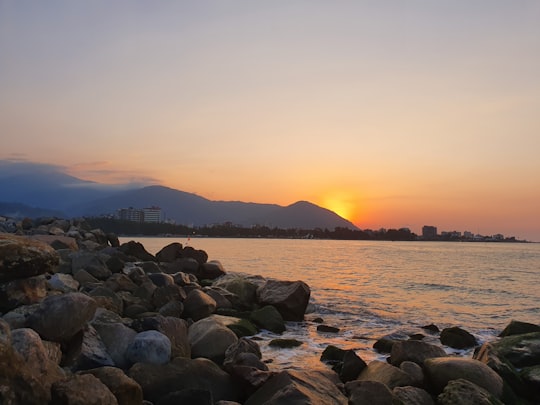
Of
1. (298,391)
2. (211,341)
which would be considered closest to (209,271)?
(211,341)

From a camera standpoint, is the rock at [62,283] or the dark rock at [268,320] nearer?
the rock at [62,283]

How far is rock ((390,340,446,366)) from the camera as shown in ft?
29.8

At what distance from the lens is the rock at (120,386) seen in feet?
18.4

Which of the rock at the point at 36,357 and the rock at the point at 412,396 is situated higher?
the rock at the point at 36,357

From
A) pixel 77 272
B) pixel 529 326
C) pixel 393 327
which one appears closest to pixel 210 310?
pixel 77 272

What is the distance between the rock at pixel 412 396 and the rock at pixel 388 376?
1.17 feet

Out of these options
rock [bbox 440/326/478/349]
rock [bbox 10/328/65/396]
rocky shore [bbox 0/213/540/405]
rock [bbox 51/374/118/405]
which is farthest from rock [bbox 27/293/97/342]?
rock [bbox 440/326/478/349]

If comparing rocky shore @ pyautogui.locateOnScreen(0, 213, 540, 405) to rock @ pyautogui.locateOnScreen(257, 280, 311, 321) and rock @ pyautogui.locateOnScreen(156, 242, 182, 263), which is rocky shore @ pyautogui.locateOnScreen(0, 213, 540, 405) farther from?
rock @ pyautogui.locateOnScreen(156, 242, 182, 263)


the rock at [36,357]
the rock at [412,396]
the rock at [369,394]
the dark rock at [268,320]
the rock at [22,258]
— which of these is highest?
the rock at [22,258]

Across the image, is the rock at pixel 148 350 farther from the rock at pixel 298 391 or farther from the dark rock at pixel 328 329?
the dark rock at pixel 328 329

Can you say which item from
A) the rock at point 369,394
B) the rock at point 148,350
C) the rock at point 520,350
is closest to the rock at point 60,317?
the rock at point 148,350

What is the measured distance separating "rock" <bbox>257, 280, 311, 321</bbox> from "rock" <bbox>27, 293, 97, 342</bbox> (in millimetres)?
8638

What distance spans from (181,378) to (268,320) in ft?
22.0

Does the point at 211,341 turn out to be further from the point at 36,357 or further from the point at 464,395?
the point at 464,395
